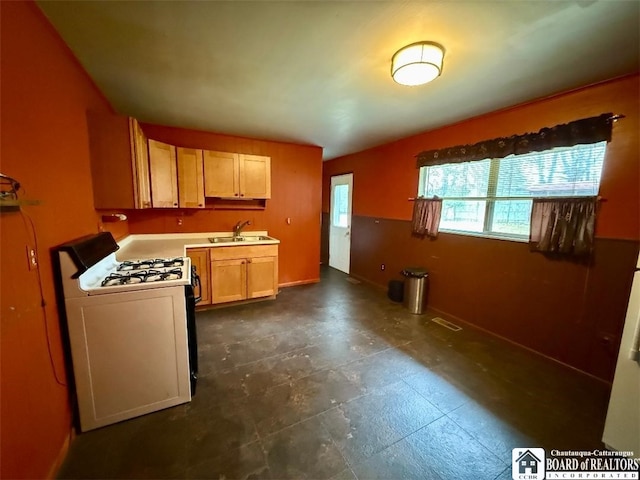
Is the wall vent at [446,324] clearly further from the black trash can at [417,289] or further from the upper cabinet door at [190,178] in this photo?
the upper cabinet door at [190,178]

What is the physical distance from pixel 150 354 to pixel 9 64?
167 cm

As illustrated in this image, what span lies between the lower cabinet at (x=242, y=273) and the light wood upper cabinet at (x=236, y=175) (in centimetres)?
80

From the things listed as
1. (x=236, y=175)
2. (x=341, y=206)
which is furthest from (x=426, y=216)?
(x=236, y=175)

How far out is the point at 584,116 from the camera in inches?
85.5

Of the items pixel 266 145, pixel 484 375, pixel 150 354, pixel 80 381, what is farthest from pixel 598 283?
pixel 266 145

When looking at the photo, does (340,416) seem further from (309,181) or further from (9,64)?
(309,181)

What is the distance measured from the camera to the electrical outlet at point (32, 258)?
1221 millimetres

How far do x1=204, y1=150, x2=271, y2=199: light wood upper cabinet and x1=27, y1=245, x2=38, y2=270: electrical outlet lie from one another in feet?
7.71

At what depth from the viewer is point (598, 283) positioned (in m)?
2.14

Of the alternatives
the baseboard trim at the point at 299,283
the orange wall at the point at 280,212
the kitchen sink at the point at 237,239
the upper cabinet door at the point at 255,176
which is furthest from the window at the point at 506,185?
the kitchen sink at the point at 237,239

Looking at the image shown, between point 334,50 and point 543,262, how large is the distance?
263cm

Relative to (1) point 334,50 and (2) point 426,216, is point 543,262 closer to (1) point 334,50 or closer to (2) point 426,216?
(2) point 426,216

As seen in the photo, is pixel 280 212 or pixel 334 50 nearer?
pixel 334 50

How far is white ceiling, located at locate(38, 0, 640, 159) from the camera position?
4.52 ft
